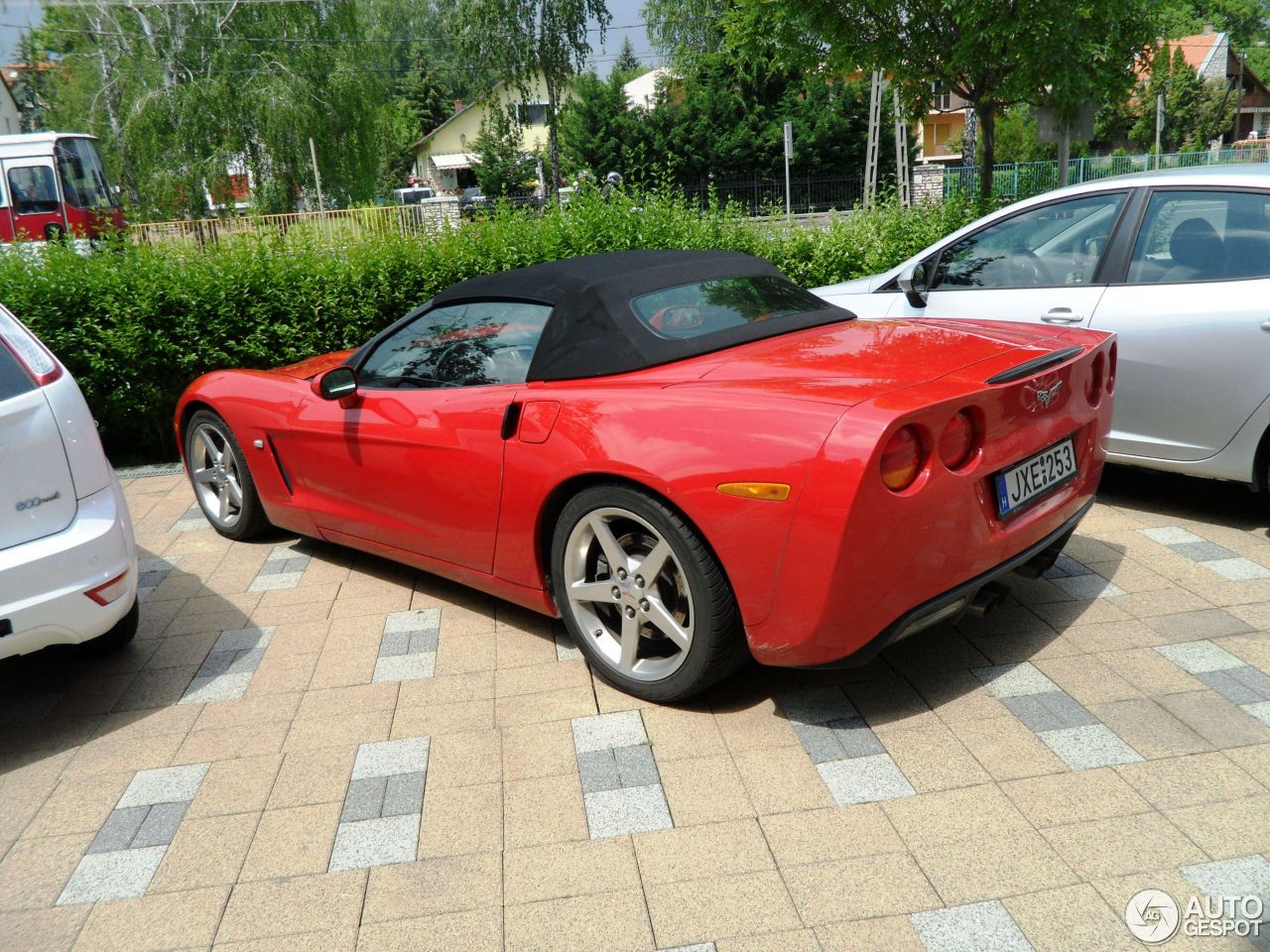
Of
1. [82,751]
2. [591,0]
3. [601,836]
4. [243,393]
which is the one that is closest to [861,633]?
Result: [601,836]

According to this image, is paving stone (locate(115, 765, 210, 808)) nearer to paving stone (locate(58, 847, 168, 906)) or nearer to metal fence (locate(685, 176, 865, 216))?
paving stone (locate(58, 847, 168, 906))

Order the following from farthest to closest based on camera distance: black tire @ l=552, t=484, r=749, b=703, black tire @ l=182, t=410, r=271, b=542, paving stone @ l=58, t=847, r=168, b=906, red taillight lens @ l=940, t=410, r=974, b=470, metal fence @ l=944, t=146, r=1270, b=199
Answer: metal fence @ l=944, t=146, r=1270, b=199 < black tire @ l=182, t=410, r=271, b=542 < black tire @ l=552, t=484, r=749, b=703 < red taillight lens @ l=940, t=410, r=974, b=470 < paving stone @ l=58, t=847, r=168, b=906

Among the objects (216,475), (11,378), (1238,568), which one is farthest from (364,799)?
(1238,568)

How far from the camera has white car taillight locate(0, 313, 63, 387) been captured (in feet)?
12.3

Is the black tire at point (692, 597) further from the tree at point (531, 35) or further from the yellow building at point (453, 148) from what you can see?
the yellow building at point (453, 148)

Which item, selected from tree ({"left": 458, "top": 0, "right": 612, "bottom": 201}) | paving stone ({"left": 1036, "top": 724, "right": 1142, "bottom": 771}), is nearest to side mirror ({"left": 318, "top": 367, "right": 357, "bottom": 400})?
paving stone ({"left": 1036, "top": 724, "right": 1142, "bottom": 771})

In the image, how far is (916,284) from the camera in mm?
5824

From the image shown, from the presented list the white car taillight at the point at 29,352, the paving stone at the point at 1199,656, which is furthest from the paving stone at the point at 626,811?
the white car taillight at the point at 29,352

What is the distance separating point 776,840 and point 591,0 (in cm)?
3902

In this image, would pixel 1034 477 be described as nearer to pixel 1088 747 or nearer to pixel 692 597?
pixel 1088 747

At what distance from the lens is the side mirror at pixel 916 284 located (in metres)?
5.74

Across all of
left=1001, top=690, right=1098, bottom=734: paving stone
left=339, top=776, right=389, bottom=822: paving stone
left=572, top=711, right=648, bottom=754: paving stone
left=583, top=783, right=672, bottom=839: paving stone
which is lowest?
left=339, top=776, right=389, bottom=822: paving stone

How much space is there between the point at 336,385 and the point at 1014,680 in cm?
288

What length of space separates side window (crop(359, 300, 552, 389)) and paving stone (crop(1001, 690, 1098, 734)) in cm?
205
